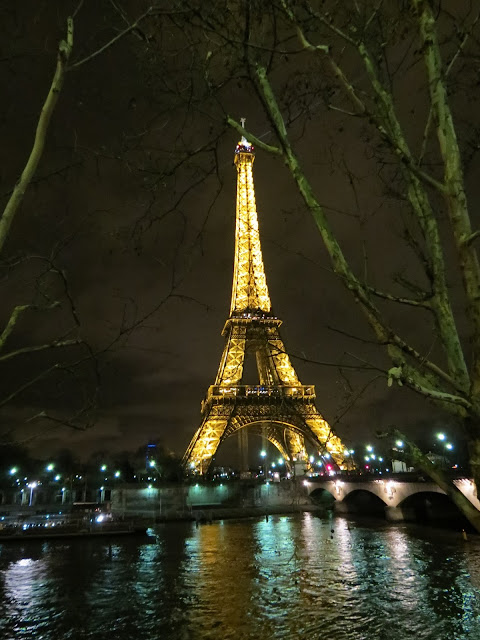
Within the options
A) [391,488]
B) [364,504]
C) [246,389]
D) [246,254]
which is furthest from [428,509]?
[246,254]

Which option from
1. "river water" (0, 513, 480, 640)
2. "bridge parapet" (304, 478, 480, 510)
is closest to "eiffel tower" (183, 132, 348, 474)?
"bridge parapet" (304, 478, 480, 510)

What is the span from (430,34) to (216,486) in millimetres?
59635

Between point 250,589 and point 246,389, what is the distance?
3939 centimetres

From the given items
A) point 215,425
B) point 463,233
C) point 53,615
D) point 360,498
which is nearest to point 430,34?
point 463,233

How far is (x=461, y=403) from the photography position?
277 cm

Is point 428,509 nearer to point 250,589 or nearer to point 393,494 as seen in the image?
point 393,494

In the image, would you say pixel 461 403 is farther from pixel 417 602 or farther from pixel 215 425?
pixel 215 425

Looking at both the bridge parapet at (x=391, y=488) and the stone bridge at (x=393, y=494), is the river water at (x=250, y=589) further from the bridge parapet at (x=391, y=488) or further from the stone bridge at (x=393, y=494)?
the stone bridge at (x=393, y=494)

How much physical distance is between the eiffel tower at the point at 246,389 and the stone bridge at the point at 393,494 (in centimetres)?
417

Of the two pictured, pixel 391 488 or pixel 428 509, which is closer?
pixel 391 488

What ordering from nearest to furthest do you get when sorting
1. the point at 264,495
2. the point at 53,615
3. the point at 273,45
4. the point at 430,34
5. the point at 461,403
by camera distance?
the point at 461,403 < the point at 430,34 < the point at 273,45 < the point at 53,615 < the point at 264,495

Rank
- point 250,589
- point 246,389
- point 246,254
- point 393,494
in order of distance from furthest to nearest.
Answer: point 246,254 < point 246,389 < point 393,494 < point 250,589

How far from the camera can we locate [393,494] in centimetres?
4144

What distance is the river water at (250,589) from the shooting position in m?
14.3
